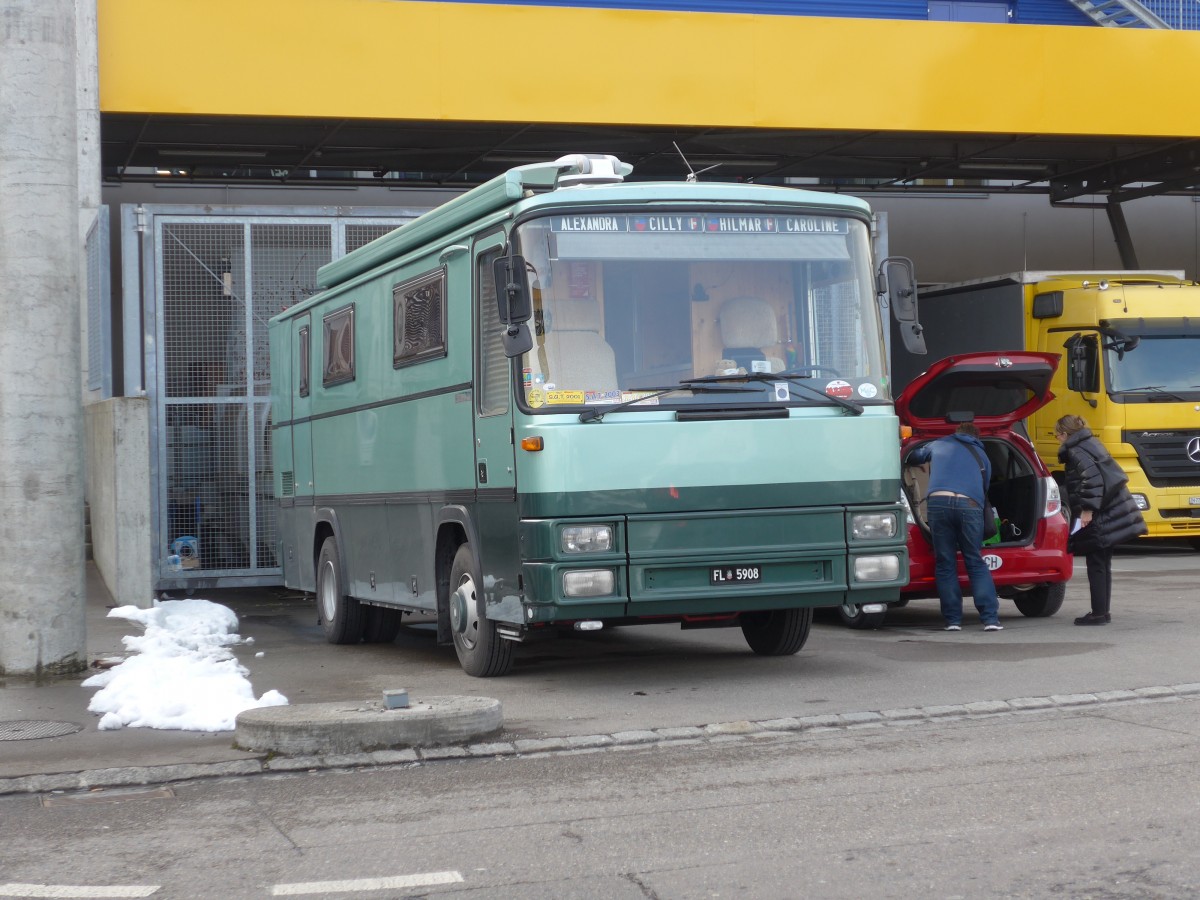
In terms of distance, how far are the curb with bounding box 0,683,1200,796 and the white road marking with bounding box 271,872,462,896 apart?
85.7 inches

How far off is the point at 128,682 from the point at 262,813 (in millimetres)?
3090

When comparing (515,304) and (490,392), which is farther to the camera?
(490,392)

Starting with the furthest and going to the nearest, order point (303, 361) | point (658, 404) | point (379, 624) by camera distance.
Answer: point (303, 361) → point (379, 624) → point (658, 404)

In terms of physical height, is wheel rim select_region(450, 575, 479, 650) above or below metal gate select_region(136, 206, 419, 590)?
below

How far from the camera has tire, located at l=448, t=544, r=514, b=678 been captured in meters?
10.4

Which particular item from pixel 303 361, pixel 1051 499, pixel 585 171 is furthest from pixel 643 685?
pixel 303 361

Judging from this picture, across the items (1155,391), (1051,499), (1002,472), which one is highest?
(1155,391)

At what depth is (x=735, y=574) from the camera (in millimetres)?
9641

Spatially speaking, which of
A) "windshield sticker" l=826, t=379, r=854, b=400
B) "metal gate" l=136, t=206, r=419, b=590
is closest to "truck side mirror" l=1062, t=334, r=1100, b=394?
"metal gate" l=136, t=206, r=419, b=590

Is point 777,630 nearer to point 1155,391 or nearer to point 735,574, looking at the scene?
point 735,574

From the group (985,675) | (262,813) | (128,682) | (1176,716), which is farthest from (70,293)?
(1176,716)

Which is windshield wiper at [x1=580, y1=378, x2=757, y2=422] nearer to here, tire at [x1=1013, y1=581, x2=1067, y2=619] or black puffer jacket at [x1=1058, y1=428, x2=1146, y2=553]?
black puffer jacket at [x1=1058, y1=428, x2=1146, y2=553]

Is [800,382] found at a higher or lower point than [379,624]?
higher

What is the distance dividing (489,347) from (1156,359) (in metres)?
12.3
